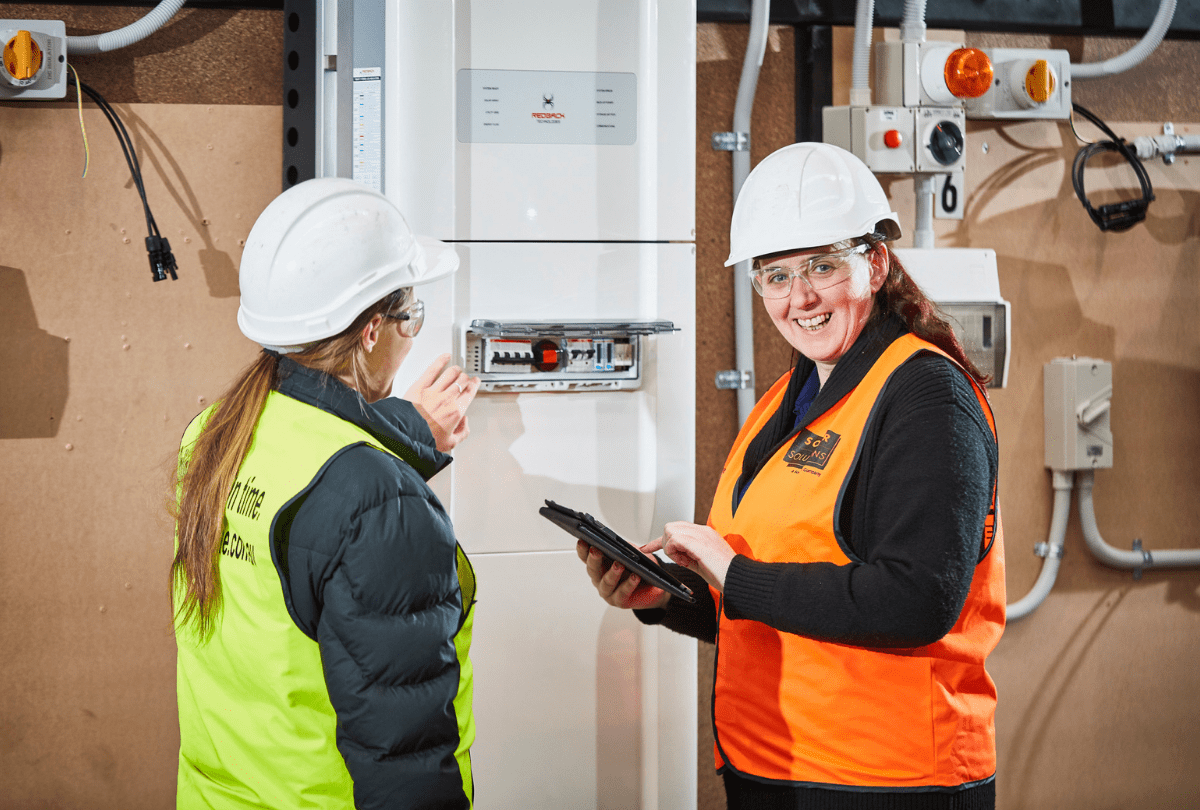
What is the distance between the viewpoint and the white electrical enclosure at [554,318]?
1470 millimetres

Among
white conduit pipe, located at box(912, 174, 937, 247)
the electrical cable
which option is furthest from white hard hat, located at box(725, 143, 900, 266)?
the electrical cable

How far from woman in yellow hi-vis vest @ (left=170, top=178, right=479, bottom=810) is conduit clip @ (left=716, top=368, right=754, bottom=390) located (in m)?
1.06

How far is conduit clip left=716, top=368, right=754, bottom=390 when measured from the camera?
194 cm

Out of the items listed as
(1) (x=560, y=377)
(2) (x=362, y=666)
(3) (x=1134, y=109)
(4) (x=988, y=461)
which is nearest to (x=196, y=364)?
(1) (x=560, y=377)

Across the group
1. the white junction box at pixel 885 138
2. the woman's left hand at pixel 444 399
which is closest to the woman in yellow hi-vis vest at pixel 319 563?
the woman's left hand at pixel 444 399

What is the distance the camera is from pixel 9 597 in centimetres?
183

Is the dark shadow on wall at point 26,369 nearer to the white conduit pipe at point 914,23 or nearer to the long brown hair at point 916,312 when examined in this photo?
the long brown hair at point 916,312

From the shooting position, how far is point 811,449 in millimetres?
1062

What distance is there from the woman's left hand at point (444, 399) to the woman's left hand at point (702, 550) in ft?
1.41

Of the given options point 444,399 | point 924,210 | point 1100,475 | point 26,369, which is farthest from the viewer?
point 1100,475

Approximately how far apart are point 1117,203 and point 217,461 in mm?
2065

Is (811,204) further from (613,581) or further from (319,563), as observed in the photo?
(319,563)

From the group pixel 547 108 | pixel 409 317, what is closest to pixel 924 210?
pixel 547 108

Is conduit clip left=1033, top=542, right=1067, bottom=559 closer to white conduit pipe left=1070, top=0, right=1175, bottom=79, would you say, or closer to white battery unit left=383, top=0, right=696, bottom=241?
white conduit pipe left=1070, top=0, right=1175, bottom=79
